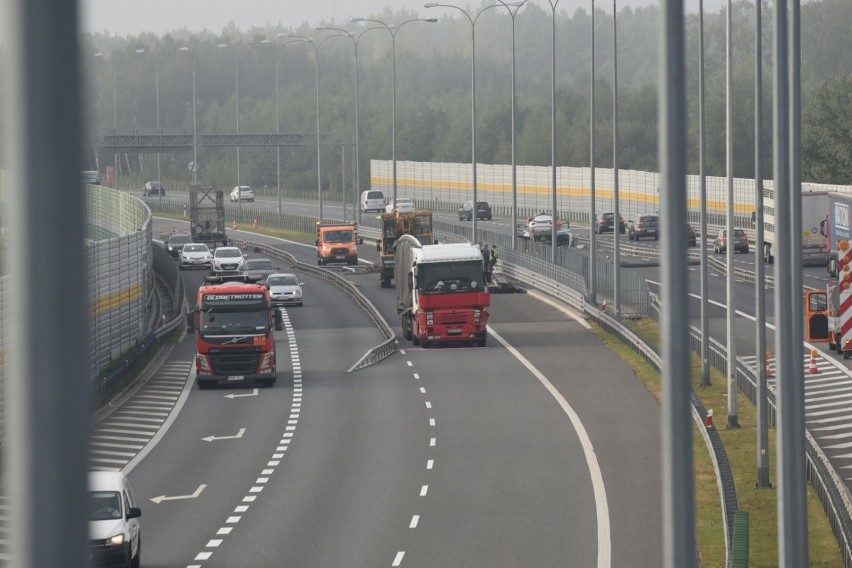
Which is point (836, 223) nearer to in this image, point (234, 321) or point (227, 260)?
point (227, 260)

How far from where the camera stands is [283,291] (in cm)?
6594

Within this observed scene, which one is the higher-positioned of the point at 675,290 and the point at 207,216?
the point at 675,290

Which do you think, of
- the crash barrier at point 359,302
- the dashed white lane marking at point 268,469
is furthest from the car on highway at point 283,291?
the dashed white lane marking at point 268,469

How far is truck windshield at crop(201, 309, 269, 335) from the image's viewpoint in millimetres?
42594

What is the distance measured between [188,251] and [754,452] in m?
56.5

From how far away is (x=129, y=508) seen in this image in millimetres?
21094

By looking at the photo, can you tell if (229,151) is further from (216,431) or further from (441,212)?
(216,431)

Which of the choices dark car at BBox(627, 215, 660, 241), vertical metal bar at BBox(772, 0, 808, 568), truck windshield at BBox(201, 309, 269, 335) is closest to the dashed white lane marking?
truck windshield at BBox(201, 309, 269, 335)

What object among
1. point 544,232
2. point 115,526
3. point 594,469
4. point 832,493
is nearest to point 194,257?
point 544,232

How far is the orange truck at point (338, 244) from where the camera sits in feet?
278

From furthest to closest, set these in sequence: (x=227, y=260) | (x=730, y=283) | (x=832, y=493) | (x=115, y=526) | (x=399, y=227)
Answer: (x=227, y=260) → (x=399, y=227) → (x=730, y=283) → (x=832, y=493) → (x=115, y=526)

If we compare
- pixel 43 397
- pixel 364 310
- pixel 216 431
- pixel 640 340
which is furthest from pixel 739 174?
pixel 43 397

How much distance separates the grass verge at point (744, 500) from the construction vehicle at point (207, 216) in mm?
54824

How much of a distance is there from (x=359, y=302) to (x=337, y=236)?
19057 millimetres
